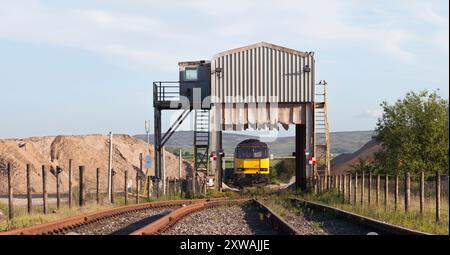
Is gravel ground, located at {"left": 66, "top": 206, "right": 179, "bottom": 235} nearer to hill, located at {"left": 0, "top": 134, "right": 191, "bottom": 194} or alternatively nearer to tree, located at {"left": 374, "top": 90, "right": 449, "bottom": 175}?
tree, located at {"left": 374, "top": 90, "right": 449, "bottom": 175}

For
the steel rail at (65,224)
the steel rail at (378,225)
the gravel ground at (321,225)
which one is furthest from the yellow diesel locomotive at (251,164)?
the steel rail at (378,225)

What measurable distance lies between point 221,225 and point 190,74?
23624mm

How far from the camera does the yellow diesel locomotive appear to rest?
46906 millimetres

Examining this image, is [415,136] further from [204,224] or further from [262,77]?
[204,224]

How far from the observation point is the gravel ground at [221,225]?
15.4m

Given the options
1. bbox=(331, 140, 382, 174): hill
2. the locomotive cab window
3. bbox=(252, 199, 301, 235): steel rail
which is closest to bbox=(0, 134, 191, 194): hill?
the locomotive cab window

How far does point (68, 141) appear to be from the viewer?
72.8m

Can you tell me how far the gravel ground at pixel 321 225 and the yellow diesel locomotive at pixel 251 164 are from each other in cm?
2455

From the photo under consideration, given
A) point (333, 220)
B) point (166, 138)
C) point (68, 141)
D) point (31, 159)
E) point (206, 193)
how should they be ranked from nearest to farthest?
point (333, 220)
point (206, 193)
point (166, 138)
point (31, 159)
point (68, 141)

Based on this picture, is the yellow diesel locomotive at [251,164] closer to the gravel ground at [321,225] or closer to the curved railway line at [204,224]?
the curved railway line at [204,224]

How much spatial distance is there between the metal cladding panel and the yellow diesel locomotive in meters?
8.98
